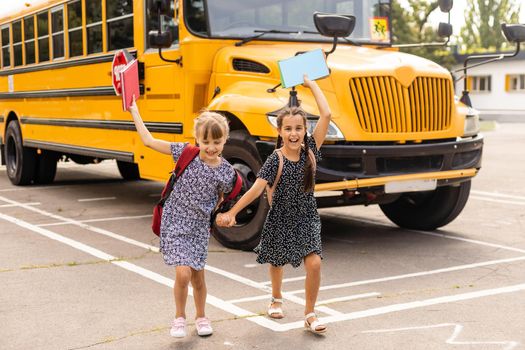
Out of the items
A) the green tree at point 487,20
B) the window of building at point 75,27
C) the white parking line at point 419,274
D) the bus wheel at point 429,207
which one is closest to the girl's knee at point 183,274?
the white parking line at point 419,274

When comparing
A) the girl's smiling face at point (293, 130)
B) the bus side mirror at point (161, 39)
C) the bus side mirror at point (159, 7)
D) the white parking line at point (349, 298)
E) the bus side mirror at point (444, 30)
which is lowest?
the white parking line at point (349, 298)

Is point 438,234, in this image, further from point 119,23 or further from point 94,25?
point 94,25

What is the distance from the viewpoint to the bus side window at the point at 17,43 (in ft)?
37.8

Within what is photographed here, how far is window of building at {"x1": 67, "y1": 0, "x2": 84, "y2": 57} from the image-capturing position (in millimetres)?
9242

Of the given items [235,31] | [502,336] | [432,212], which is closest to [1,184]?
[235,31]

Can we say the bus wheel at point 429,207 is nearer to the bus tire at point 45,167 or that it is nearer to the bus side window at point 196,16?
the bus side window at point 196,16

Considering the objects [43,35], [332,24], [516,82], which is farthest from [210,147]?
[516,82]

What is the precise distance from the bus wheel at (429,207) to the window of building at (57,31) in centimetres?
449

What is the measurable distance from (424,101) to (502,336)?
2.75 meters

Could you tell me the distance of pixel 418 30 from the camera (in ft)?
170

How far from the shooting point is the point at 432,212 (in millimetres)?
7570

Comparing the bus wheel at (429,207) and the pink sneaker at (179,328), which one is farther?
the bus wheel at (429,207)

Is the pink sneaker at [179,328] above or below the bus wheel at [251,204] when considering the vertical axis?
below

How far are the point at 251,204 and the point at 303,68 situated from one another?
7.34 feet
